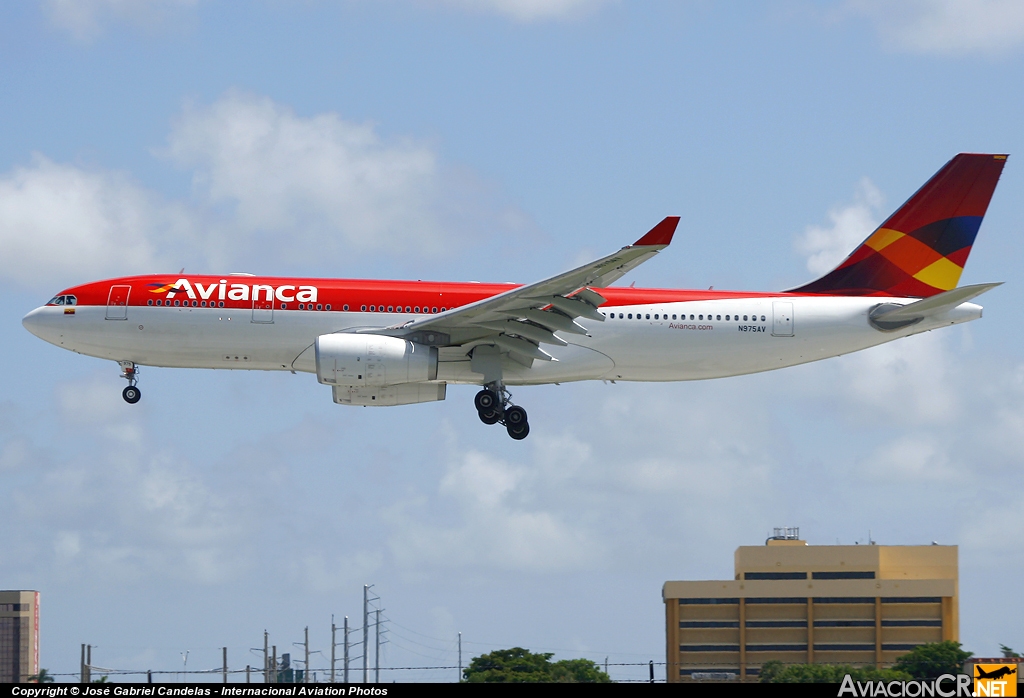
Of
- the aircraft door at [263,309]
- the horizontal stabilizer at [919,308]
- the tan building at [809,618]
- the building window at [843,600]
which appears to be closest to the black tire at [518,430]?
the aircraft door at [263,309]

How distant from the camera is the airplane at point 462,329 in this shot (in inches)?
1375

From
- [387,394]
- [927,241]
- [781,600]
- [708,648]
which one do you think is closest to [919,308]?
[927,241]

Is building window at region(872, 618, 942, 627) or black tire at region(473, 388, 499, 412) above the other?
black tire at region(473, 388, 499, 412)

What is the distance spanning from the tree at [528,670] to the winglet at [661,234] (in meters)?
9.89

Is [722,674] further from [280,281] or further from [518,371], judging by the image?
[280,281]

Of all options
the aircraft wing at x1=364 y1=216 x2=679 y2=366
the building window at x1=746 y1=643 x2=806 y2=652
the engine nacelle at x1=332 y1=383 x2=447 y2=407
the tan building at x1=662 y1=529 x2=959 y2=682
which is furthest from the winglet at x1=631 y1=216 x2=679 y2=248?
the building window at x1=746 y1=643 x2=806 y2=652

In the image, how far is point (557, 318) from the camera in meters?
35.2

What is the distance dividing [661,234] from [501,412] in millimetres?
8336

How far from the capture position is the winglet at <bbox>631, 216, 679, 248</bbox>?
3088 centimetres

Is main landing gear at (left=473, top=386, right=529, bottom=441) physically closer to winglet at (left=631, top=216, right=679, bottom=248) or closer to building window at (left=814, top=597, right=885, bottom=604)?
winglet at (left=631, top=216, right=679, bottom=248)

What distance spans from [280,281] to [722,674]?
3320 cm

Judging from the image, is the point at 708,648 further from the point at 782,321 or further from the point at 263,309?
the point at 263,309

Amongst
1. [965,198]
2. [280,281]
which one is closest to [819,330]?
[965,198]

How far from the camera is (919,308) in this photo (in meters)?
36.8
